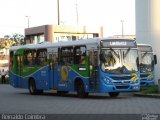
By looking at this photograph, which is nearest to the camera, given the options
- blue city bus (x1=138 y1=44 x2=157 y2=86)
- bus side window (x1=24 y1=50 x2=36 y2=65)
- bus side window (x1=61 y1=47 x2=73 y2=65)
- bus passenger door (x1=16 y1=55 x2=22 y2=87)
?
bus side window (x1=61 y1=47 x2=73 y2=65)

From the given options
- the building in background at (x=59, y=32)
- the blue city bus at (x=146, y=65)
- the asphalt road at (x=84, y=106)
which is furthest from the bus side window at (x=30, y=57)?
the building in background at (x=59, y=32)

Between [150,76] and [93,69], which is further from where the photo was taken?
[150,76]

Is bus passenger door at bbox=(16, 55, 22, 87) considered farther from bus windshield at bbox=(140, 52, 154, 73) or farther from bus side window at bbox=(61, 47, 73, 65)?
bus windshield at bbox=(140, 52, 154, 73)

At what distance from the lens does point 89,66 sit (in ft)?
88.5

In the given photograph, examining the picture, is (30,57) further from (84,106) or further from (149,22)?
(84,106)

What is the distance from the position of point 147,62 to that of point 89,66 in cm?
794

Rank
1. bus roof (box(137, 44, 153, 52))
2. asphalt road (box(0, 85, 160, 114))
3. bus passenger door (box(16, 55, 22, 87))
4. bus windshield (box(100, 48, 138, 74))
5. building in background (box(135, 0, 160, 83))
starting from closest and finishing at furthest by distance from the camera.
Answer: asphalt road (box(0, 85, 160, 114)) → bus windshield (box(100, 48, 138, 74)) → bus roof (box(137, 44, 153, 52)) → bus passenger door (box(16, 55, 22, 87)) → building in background (box(135, 0, 160, 83))

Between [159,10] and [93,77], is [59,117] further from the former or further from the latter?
[159,10]

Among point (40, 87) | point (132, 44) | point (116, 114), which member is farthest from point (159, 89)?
point (116, 114)

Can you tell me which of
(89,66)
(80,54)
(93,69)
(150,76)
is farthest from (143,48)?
(93,69)

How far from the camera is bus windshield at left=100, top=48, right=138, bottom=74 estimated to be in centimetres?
2639

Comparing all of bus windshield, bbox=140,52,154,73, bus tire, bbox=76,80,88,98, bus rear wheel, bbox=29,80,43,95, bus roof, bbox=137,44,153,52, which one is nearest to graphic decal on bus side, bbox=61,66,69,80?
bus tire, bbox=76,80,88,98

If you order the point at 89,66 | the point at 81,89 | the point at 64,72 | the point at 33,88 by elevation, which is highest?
the point at 89,66

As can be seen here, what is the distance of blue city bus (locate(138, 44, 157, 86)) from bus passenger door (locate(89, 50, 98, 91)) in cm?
659
